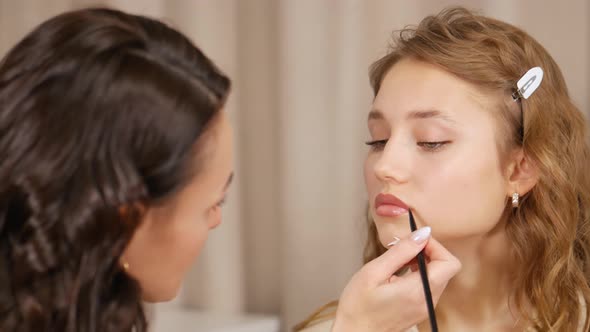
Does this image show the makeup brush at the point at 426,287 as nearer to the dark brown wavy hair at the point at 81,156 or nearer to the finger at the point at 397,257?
the finger at the point at 397,257

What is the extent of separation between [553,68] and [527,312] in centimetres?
39

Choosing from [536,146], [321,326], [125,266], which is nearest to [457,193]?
[536,146]

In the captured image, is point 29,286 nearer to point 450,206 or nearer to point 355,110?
point 450,206

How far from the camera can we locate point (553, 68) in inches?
43.4

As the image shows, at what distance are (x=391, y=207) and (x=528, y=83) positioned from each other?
28 centimetres

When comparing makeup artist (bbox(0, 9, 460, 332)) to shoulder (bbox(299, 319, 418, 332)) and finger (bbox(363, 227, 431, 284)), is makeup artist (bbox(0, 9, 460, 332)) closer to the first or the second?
finger (bbox(363, 227, 431, 284))

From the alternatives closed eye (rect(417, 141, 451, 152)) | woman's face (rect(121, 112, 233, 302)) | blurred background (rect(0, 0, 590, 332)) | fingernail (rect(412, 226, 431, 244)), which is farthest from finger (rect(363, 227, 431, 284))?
blurred background (rect(0, 0, 590, 332))

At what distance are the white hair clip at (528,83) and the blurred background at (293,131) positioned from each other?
0.23 meters

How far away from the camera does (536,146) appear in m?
1.04

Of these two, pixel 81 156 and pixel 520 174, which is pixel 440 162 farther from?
pixel 81 156

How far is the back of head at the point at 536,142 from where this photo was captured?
1.04m

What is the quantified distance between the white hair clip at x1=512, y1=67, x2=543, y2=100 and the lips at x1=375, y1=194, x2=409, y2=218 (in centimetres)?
24

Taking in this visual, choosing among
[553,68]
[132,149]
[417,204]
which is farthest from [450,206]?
[132,149]

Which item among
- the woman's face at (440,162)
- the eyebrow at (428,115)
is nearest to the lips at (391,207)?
the woman's face at (440,162)
